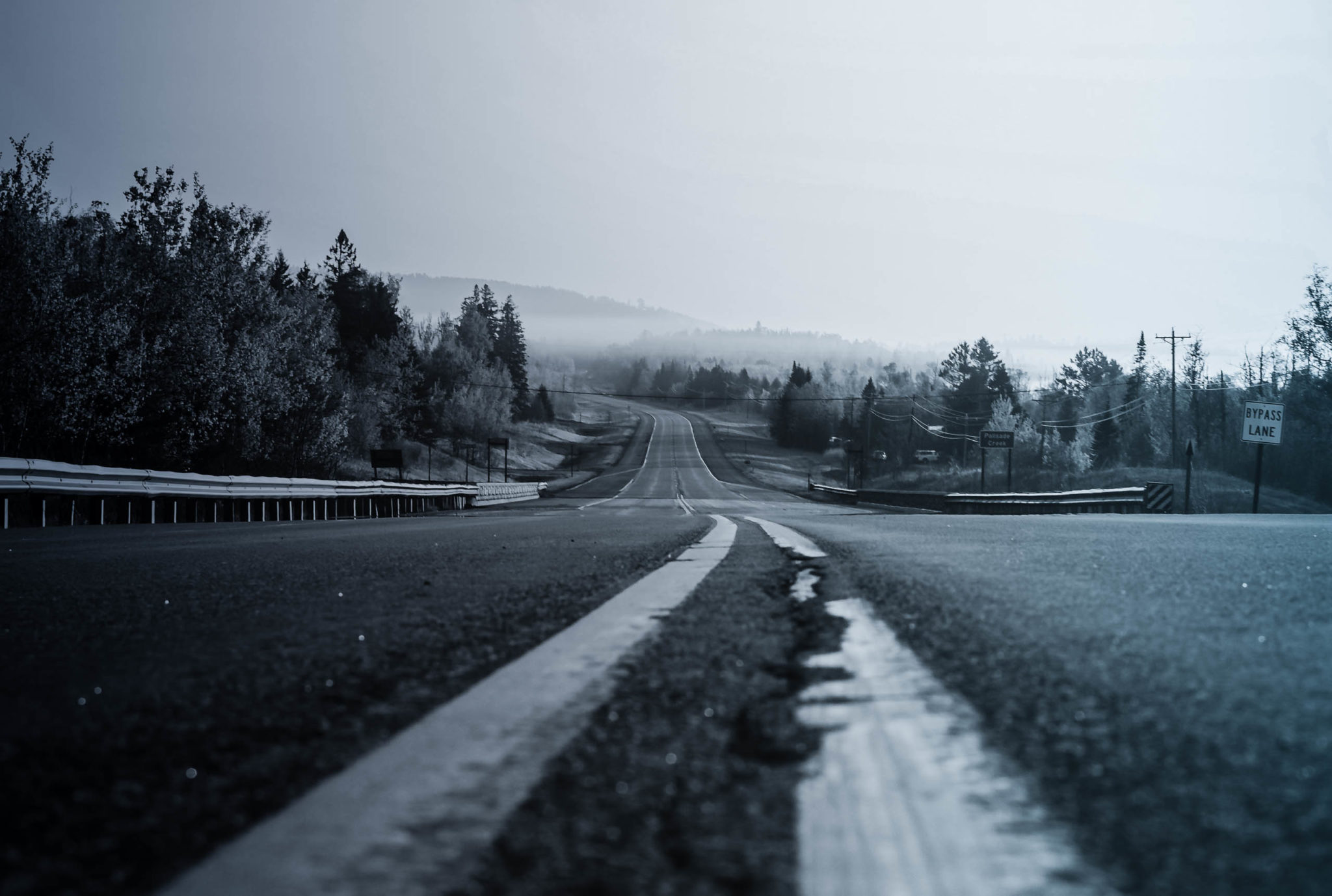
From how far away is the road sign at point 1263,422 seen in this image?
102 feet

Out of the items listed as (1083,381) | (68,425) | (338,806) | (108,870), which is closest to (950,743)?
(338,806)

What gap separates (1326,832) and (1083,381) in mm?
182076

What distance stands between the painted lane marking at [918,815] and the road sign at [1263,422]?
3445 cm

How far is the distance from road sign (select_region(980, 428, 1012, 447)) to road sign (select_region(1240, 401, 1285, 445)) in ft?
142

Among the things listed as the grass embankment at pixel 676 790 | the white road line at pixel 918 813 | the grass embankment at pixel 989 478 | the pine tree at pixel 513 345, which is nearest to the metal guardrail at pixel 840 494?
the grass embankment at pixel 989 478

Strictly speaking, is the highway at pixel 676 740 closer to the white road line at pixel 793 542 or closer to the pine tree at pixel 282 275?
the white road line at pixel 793 542

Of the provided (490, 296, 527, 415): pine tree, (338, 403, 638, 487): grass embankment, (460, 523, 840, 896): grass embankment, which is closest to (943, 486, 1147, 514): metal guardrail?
(460, 523, 840, 896): grass embankment

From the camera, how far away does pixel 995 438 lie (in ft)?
257

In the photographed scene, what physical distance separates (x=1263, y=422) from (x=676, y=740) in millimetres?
35614

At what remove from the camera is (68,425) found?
30531 millimetres

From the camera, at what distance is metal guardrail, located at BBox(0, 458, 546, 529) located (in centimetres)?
1365

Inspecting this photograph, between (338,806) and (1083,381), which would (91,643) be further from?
(1083,381)

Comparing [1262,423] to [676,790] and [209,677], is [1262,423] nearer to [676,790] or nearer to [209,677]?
[209,677]

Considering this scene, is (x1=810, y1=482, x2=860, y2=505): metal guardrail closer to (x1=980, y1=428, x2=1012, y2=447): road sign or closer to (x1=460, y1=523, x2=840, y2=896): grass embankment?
(x1=980, y1=428, x2=1012, y2=447): road sign
